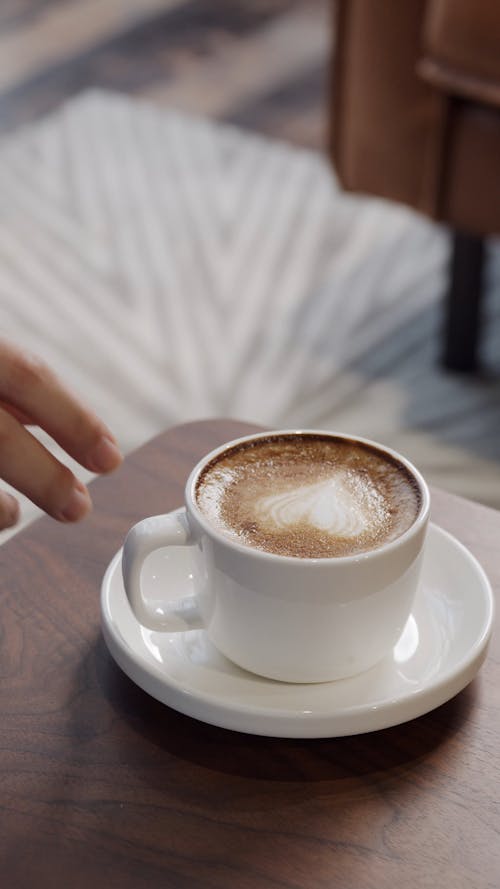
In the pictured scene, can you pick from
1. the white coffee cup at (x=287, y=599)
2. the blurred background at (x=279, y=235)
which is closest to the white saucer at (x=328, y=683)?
the white coffee cup at (x=287, y=599)

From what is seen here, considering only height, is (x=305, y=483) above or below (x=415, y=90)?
above

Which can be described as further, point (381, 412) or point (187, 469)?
point (381, 412)

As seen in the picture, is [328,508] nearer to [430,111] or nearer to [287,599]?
[287,599]

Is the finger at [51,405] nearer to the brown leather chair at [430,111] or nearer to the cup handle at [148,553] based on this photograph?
the cup handle at [148,553]

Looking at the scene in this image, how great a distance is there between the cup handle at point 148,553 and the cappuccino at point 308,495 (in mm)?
17

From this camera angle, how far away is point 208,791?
49 cm

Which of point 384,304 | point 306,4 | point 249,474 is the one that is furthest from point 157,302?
point 306,4

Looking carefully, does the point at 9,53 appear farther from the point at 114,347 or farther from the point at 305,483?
the point at 305,483

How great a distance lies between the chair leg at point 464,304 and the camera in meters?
1.47

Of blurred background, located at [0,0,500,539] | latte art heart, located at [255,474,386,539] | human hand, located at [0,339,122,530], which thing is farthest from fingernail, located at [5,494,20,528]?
blurred background, located at [0,0,500,539]

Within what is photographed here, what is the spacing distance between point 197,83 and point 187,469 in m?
1.96

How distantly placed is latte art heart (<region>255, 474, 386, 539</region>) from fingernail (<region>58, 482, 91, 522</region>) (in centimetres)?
8

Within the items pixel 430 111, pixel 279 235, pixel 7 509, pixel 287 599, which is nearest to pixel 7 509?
pixel 7 509

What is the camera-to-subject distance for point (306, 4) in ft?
9.63
